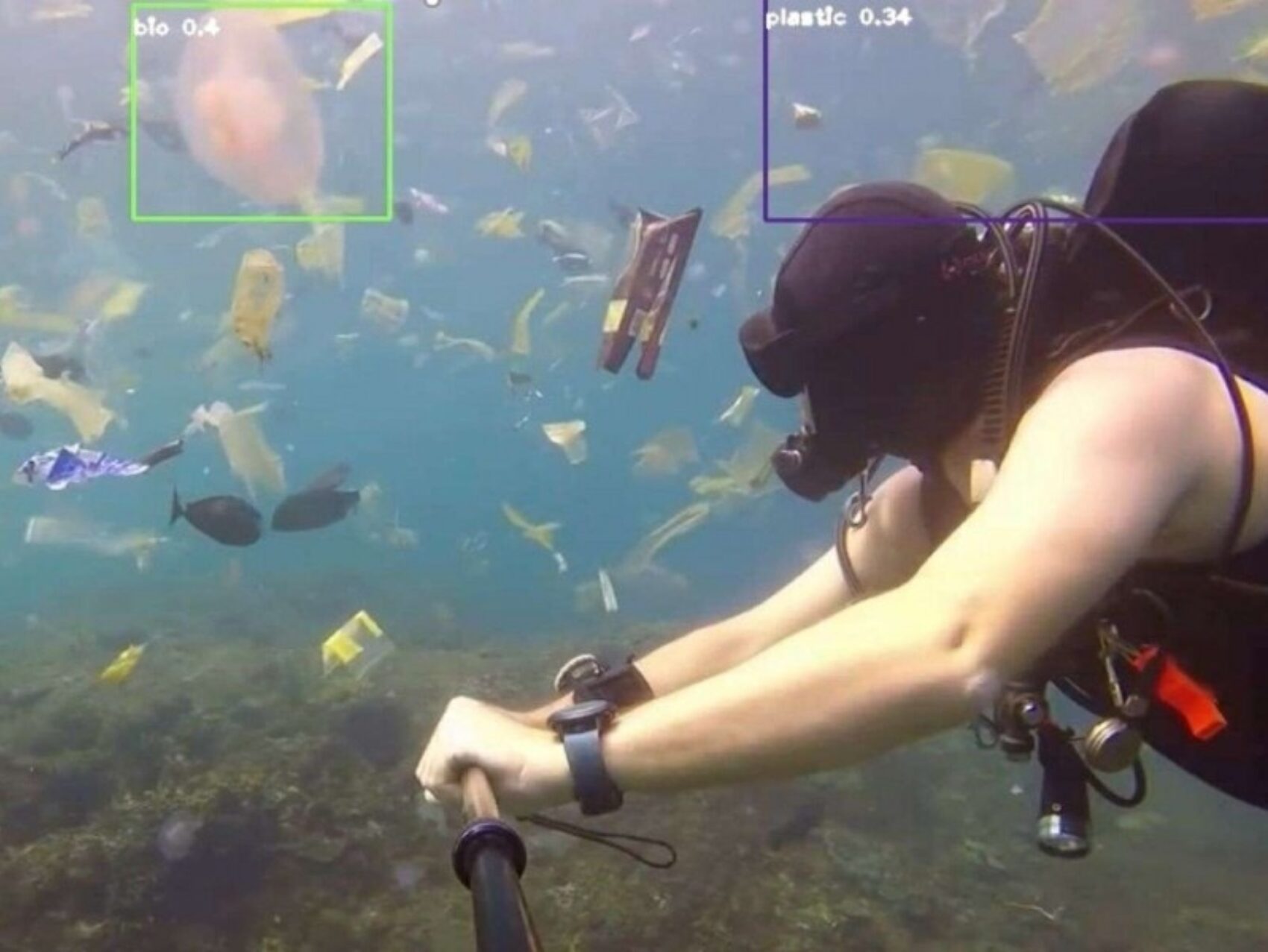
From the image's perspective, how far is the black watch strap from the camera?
5.30 ft

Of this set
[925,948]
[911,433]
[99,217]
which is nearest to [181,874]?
[925,948]

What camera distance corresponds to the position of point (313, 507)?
728 cm

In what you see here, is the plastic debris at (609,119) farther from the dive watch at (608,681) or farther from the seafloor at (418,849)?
the dive watch at (608,681)

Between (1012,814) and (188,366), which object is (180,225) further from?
(1012,814)

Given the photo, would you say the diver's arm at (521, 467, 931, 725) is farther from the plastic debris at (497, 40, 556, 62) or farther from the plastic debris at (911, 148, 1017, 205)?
the plastic debris at (497, 40, 556, 62)

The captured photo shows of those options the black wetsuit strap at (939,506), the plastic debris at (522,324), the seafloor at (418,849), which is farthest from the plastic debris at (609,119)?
the black wetsuit strap at (939,506)

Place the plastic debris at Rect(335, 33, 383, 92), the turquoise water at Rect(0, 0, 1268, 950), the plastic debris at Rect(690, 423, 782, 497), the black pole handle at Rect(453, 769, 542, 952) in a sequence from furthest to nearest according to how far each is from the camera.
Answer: the plastic debris at Rect(690, 423, 782, 497), the plastic debris at Rect(335, 33, 383, 92), the turquoise water at Rect(0, 0, 1268, 950), the black pole handle at Rect(453, 769, 542, 952)

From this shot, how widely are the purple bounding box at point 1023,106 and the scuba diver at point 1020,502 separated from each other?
12 mm

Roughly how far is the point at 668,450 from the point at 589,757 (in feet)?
36.8

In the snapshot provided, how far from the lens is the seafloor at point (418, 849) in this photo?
6367 millimetres

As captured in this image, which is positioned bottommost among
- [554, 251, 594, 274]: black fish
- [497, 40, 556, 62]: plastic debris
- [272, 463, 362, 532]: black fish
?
[272, 463, 362, 532]: black fish

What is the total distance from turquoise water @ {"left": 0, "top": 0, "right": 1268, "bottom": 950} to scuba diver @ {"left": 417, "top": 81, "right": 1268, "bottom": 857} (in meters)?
4.60

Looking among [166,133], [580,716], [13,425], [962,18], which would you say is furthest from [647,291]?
[962,18]

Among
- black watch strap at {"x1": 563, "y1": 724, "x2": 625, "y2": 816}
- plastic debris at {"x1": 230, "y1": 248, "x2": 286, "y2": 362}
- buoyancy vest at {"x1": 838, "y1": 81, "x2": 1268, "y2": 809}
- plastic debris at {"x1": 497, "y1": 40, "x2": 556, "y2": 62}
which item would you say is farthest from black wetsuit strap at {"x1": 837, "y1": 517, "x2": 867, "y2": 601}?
plastic debris at {"x1": 497, "y1": 40, "x2": 556, "y2": 62}
